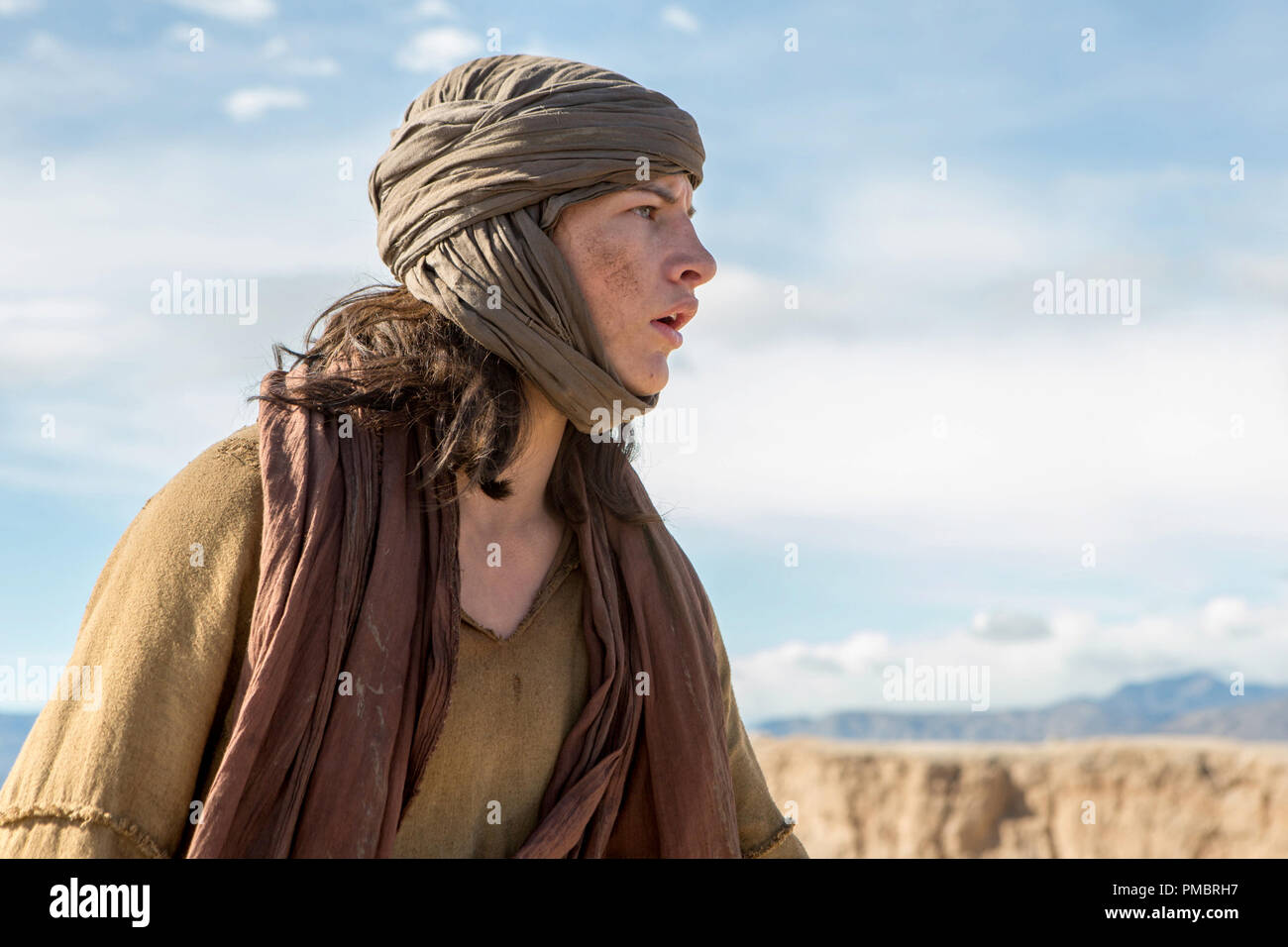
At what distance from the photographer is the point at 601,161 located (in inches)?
103

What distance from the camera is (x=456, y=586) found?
2494 mm

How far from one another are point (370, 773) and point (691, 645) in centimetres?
81

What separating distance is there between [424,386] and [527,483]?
1.06 feet

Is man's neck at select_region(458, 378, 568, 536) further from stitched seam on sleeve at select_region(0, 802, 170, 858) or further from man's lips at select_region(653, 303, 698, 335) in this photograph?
stitched seam on sleeve at select_region(0, 802, 170, 858)

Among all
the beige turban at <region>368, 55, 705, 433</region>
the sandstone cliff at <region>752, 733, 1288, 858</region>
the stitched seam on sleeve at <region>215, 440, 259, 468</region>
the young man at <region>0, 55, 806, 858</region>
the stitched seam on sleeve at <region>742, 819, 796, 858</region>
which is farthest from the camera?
the sandstone cliff at <region>752, 733, 1288, 858</region>

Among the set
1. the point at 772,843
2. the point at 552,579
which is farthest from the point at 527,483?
the point at 772,843

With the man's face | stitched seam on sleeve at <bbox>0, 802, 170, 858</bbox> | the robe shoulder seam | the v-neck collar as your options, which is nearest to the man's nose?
the man's face

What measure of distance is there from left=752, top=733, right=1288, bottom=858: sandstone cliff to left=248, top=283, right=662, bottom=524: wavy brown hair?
30.0 feet

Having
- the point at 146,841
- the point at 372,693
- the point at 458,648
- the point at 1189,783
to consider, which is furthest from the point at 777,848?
the point at 1189,783

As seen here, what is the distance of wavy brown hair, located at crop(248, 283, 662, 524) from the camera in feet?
8.41

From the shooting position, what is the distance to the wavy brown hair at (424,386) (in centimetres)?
256

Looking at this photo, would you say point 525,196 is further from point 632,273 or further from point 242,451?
point 242,451

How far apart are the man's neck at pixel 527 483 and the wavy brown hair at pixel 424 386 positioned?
0.12 feet
